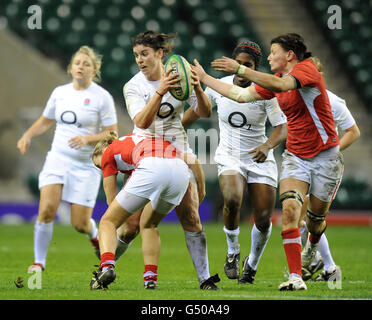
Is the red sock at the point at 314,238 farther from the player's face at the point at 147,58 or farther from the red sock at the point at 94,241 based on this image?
the red sock at the point at 94,241

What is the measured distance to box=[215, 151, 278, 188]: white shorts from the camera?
22.9 feet

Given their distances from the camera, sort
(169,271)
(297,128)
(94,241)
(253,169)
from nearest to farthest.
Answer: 1. (297,128)
2. (253,169)
3. (169,271)
4. (94,241)

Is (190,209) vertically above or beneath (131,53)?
beneath

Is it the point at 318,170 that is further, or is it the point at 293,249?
the point at 318,170

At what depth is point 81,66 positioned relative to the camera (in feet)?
26.3

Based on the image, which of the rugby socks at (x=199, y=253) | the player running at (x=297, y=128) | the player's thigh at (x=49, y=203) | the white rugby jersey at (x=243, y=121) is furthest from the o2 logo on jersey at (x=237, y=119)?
the player's thigh at (x=49, y=203)

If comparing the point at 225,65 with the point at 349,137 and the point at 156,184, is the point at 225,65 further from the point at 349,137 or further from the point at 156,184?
the point at 349,137

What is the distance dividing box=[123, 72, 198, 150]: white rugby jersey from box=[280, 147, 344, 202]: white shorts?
0.93 m

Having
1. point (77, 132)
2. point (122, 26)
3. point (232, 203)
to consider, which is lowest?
point (232, 203)

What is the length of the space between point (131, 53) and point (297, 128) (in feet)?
41.6

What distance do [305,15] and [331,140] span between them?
53.1ft

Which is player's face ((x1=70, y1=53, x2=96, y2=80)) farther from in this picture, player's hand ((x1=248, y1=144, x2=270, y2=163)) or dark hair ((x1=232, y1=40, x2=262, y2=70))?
player's hand ((x1=248, y1=144, x2=270, y2=163))

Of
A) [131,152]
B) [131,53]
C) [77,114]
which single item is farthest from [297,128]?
[131,53]
